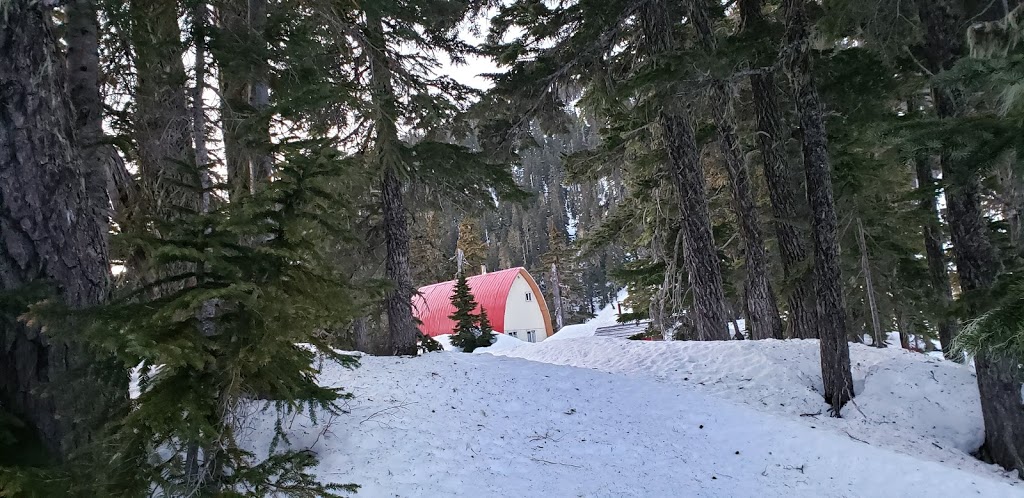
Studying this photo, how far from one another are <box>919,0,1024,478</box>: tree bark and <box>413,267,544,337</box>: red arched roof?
23581 millimetres

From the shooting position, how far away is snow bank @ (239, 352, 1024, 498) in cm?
533

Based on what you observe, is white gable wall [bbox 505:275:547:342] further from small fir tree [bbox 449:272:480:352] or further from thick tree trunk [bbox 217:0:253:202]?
thick tree trunk [bbox 217:0:253:202]

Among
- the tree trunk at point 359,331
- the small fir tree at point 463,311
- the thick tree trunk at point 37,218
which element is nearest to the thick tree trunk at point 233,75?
the thick tree trunk at point 37,218

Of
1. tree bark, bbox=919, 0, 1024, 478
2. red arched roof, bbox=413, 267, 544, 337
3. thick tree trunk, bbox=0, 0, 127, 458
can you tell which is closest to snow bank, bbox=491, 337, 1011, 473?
tree bark, bbox=919, 0, 1024, 478

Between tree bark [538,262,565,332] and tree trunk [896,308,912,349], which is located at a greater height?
tree bark [538,262,565,332]

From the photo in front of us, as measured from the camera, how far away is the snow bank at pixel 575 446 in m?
5.33

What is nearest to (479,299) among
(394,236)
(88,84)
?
(394,236)

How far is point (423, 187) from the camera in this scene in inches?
422

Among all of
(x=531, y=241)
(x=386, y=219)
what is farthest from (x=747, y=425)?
(x=531, y=241)

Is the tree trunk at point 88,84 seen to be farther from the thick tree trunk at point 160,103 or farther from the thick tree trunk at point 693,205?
the thick tree trunk at point 693,205

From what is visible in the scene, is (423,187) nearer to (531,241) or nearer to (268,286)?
(268,286)

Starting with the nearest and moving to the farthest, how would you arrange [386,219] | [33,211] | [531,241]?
[33,211] → [386,219] → [531,241]

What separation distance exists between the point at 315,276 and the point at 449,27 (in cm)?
782

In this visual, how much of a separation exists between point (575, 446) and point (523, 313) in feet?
88.8
